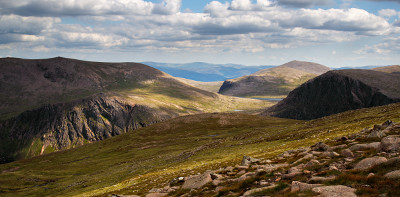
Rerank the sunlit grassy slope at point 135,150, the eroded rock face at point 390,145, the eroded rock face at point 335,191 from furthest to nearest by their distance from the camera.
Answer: the sunlit grassy slope at point 135,150
the eroded rock face at point 390,145
the eroded rock face at point 335,191

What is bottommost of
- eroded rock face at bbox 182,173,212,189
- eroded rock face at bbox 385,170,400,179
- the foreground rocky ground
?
eroded rock face at bbox 182,173,212,189

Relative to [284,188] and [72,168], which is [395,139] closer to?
[284,188]

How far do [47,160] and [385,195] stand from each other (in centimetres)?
19626

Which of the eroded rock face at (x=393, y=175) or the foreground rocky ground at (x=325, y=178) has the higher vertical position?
the eroded rock face at (x=393, y=175)

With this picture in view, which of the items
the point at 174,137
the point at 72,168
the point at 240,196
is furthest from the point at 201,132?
the point at 240,196

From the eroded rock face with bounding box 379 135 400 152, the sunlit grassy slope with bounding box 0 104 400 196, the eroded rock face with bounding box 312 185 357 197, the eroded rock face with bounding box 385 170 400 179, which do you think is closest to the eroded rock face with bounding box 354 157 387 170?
the eroded rock face with bounding box 385 170 400 179

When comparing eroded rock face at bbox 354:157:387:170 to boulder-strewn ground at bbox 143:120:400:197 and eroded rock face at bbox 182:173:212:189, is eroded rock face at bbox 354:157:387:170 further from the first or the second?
eroded rock face at bbox 182:173:212:189

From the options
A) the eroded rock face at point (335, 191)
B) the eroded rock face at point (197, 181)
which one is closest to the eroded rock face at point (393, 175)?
the eroded rock face at point (335, 191)

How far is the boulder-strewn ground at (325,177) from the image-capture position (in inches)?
760

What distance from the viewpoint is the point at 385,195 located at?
1692cm

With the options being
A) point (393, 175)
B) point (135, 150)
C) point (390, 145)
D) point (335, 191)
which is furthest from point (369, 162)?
point (135, 150)

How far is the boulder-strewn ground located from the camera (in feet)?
63.4

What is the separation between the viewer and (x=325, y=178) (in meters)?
22.3

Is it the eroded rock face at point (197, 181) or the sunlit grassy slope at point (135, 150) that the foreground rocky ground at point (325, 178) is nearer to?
the eroded rock face at point (197, 181)
